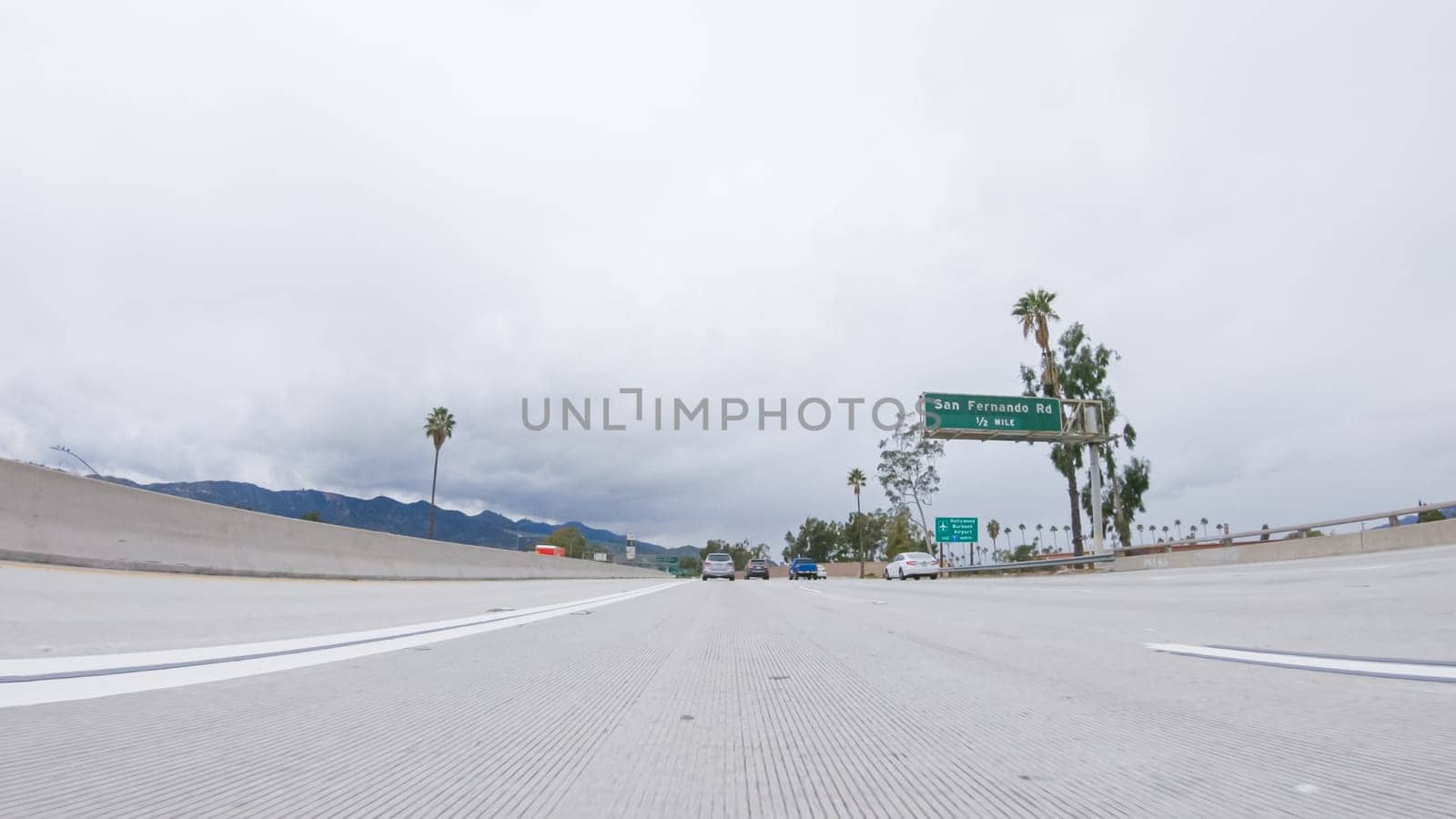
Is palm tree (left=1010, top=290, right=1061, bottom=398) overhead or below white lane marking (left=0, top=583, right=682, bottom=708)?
overhead

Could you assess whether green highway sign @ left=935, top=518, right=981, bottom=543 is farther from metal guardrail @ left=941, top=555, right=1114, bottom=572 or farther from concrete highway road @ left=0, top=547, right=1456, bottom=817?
concrete highway road @ left=0, top=547, right=1456, bottom=817

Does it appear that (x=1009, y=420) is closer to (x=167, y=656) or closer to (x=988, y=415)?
(x=988, y=415)

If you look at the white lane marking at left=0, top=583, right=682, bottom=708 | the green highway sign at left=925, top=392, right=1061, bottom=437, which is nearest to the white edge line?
the white lane marking at left=0, top=583, right=682, bottom=708

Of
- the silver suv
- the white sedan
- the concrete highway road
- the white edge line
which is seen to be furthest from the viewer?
the silver suv

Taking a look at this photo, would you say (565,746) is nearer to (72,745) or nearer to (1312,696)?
(72,745)

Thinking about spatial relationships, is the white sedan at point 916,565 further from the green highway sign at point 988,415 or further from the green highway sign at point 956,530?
the green highway sign at point 956,530

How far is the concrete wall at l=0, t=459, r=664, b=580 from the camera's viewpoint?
10.2 meters

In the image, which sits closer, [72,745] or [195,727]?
[72,745]

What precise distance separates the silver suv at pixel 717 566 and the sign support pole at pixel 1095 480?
789 inches

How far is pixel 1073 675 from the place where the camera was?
14.1ft

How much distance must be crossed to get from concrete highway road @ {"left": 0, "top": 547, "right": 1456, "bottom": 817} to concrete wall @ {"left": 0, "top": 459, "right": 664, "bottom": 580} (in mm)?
5484

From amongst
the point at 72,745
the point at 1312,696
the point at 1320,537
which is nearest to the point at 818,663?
the point at 1312,696

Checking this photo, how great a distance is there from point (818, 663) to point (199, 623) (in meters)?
5.06

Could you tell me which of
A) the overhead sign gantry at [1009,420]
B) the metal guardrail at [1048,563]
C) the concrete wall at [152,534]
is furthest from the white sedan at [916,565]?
the concrete wall at [152,534]
